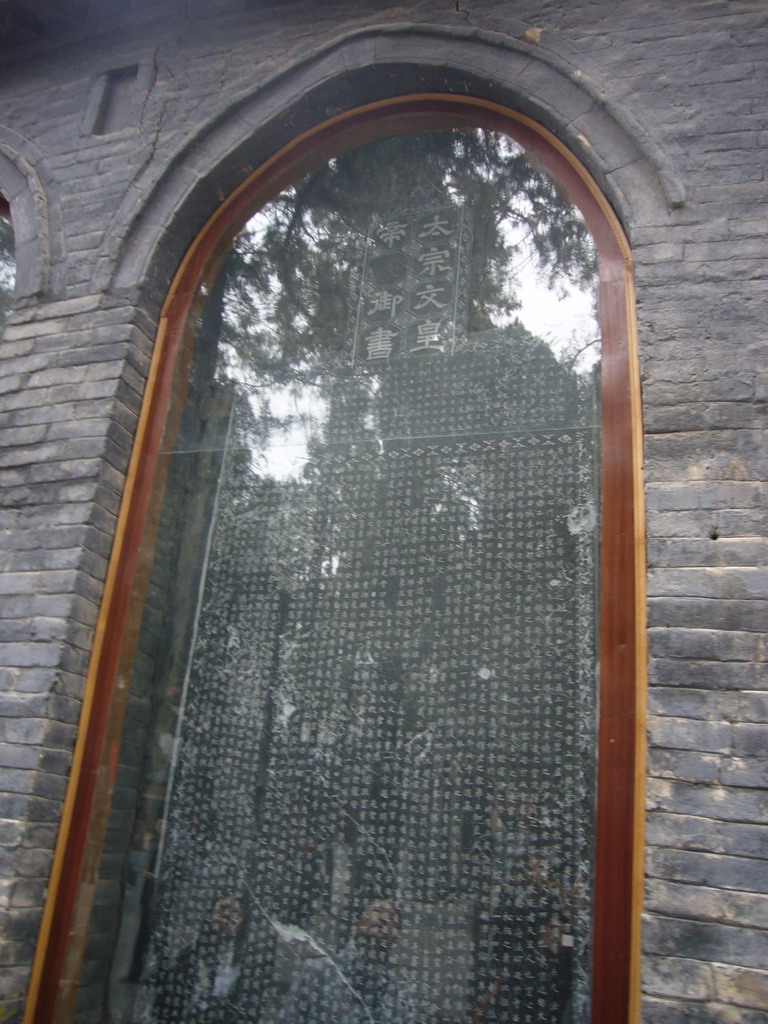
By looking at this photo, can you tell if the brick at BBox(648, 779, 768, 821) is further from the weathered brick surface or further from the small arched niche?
the small arched niche

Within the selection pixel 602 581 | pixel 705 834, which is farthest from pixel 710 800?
pixel 602 581

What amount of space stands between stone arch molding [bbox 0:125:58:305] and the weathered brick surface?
0.01 meters

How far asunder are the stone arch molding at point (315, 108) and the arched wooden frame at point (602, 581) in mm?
72

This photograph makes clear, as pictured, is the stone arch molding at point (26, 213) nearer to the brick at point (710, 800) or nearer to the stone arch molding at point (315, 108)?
the stone arch molding at point (315, 108)

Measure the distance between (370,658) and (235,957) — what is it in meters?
1.10

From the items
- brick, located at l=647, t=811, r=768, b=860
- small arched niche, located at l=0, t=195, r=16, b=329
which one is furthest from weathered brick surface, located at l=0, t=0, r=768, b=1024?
small arched niche, located at l=0, t=195, r=16, b=329

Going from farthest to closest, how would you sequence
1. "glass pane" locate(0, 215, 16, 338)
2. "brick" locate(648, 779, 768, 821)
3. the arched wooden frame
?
"glass pane" locate(0, 215, 16, 338)
the arched wooden frame
"brick" locate(648, 779, 768, 821)

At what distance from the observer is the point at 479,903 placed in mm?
2693

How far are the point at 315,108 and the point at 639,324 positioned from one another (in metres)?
2.03

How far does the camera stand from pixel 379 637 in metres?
3.14

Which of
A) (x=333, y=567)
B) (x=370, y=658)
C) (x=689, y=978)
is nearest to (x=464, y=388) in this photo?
(x=333, y=567)

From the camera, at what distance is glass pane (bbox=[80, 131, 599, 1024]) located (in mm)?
2744

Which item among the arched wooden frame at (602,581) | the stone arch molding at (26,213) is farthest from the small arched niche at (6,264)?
the arched wooden frame at (602,581)

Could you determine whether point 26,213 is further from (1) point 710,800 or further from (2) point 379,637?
(1) point 710,800
